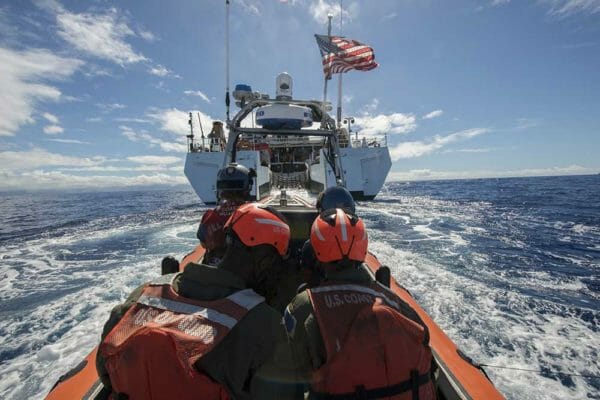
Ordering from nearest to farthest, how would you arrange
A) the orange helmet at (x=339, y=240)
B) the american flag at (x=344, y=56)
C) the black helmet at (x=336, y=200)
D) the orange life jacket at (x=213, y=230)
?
the orange helmet at (x=339, y=240), the orange life jacket at (x=213, y=230), the black helmet at (x=336, y=200), the american flag at (x=344, y=56)

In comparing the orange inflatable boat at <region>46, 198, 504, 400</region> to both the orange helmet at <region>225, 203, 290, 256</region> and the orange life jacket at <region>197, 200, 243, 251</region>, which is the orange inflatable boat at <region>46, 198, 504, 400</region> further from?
the orange life jacket at <region>197, 200, 243, 251</region>

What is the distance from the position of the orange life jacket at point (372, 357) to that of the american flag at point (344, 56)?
1250 cm

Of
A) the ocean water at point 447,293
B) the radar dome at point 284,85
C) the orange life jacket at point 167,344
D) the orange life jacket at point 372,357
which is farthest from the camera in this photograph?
the radar dome at point 284,85

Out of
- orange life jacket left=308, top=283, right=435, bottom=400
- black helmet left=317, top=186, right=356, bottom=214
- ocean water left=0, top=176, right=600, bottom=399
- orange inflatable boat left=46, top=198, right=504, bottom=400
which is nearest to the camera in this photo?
orange life jacket left=308, top=283, right=435, bottom=400

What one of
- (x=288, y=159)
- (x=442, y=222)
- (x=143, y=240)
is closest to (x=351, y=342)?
(x=143, y=240)

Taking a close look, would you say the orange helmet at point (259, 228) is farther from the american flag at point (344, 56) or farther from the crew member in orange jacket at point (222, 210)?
the american flag at point (344, 56)

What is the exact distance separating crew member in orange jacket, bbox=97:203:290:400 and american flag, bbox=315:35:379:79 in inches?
489

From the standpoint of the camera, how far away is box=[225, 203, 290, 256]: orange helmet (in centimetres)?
182

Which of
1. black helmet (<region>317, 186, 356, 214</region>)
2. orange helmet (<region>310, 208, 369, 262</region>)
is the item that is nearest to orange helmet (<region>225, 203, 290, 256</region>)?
orange helmet (<region>310, 208, 369, 262</region>)

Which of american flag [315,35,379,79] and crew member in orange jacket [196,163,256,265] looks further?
american flag [315,35,379,79]

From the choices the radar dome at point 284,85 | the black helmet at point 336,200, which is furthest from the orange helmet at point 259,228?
the radar dome at point 284,85

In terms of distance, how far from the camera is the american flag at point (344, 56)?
40.8 feet

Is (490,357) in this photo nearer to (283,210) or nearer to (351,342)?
(283,210)

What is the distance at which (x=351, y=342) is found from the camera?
4.13 ft
